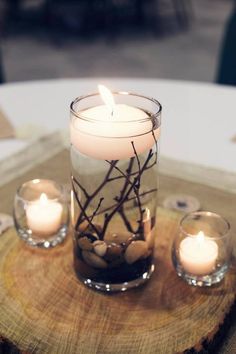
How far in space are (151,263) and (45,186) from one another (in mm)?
189

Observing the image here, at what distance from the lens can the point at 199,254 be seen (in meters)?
0.60

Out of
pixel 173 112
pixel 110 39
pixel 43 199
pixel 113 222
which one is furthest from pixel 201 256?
pixel 110 39

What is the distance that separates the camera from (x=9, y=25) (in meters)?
3.76

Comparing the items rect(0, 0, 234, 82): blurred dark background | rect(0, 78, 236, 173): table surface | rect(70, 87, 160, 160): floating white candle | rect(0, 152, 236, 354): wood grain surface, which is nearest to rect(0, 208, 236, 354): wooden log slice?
rect(0, 152, 236, 354): wood grain surface

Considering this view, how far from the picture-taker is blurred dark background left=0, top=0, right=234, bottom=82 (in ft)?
9.73

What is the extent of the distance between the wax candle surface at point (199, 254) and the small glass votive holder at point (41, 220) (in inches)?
6.3

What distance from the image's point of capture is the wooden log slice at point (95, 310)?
21.0 inches

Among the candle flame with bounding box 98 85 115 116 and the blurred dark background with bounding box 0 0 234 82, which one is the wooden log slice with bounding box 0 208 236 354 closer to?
the candle flame with bounding box 98 85 115 116

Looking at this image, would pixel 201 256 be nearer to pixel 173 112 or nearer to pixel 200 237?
pixel 200 237

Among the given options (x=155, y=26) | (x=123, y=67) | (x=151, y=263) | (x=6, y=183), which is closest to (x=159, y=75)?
(x=123, y=67)

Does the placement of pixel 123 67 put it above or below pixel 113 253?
below

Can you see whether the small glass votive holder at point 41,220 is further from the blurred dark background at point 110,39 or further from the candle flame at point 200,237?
the blurred dark background at point 110,39

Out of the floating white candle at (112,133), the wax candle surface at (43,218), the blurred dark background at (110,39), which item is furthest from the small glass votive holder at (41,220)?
the blurred dark background at (110,39)

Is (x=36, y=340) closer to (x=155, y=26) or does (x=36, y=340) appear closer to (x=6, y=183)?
(x=6, y=183)
